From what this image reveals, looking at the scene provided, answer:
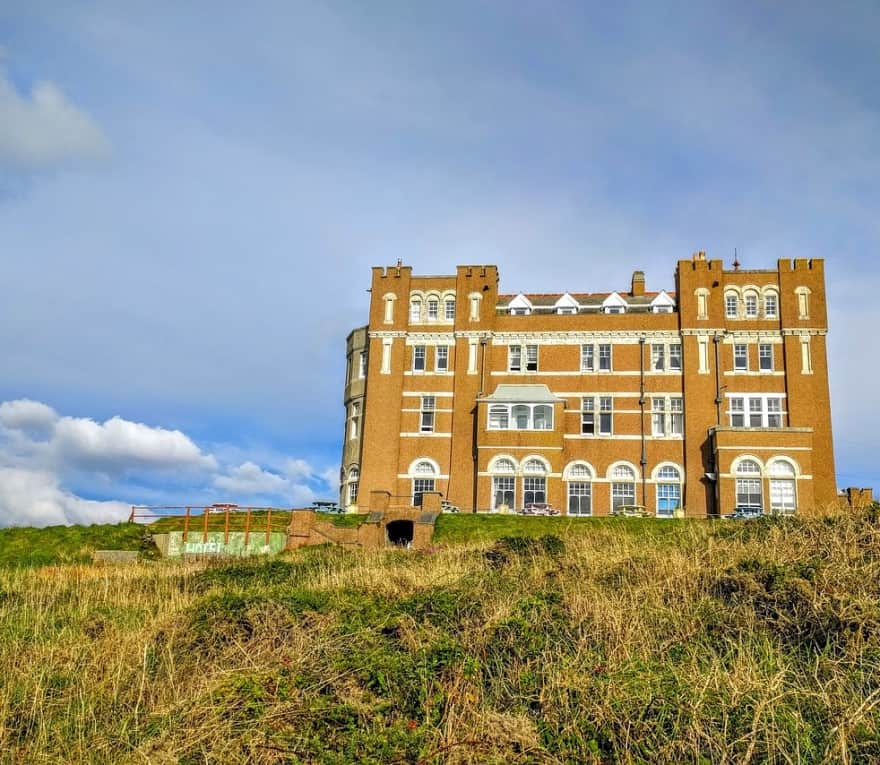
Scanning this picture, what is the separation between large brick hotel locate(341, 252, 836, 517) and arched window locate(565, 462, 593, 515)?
0.22 feet

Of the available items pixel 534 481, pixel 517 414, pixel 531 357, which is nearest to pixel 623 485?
pixel 534 481

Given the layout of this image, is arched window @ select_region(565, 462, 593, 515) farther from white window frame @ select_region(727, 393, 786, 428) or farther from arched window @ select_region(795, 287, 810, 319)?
arched window @ select_region(795, 287, 810, 319)

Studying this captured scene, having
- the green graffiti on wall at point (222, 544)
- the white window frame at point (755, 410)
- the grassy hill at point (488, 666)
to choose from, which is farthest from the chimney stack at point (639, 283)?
the grassy hill at point (488, 666)

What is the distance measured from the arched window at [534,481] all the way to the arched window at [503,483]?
0.64m

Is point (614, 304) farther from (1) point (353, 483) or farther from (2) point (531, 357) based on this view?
(1) point (353, 483)

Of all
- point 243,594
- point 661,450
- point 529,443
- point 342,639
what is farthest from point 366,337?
point 342,639

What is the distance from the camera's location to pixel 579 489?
45.3 m

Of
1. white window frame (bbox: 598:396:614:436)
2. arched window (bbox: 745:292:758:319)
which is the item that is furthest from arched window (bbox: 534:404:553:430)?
arched window (bbox: 745:292:758:319)

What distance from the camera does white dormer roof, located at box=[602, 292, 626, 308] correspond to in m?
49.2

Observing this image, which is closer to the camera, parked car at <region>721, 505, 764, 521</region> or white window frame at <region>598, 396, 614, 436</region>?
parked car at <region>721, 505, 764, 521</region>

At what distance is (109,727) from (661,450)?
130 feet

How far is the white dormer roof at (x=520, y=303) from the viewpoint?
49969mm

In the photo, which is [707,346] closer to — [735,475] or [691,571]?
[735,475]

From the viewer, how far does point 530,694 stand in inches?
345
